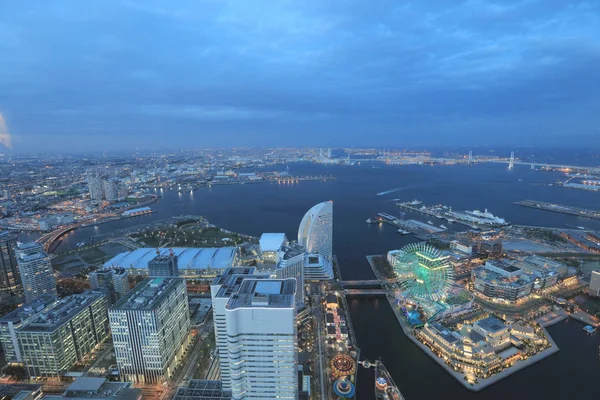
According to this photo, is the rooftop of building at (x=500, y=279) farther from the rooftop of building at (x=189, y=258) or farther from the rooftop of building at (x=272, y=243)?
the rooftop of building at (x=189, y=258)

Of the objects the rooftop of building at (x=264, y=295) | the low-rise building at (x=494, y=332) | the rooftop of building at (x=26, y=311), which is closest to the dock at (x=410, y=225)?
the low-rise building at (x=494, y=332)

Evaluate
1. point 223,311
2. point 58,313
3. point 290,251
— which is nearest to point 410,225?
point 290,251

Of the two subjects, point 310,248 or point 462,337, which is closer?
point 462,337

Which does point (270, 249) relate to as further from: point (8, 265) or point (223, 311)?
point (8, 265)

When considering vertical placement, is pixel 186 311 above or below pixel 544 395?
above

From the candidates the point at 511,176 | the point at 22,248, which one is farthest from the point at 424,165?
the point at 22,248

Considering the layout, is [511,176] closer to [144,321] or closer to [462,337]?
[462,337]
